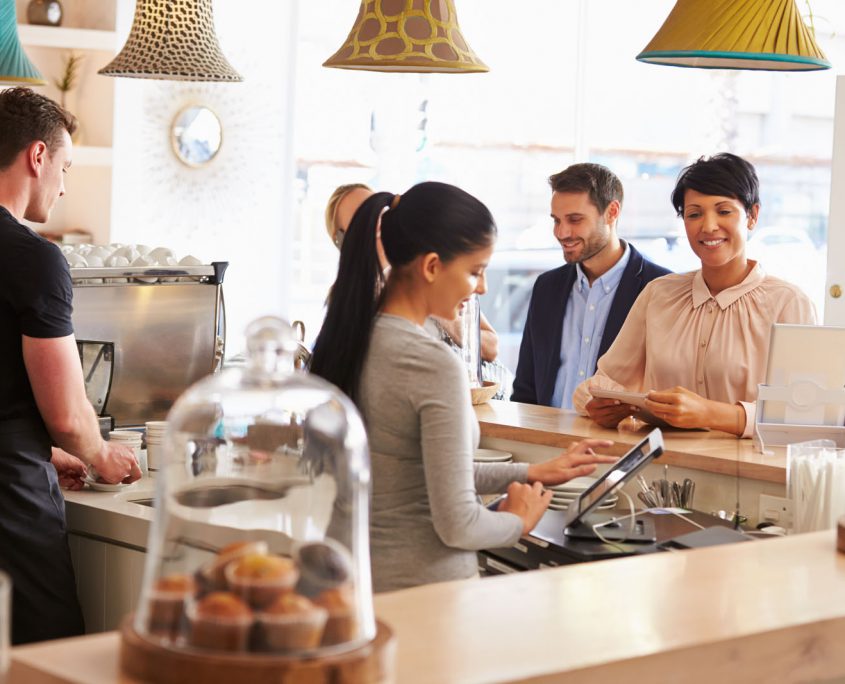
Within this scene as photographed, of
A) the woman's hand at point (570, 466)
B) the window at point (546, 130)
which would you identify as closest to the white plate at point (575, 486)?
the woman's hand at point (570, 466)

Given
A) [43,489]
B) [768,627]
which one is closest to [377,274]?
[768,627]

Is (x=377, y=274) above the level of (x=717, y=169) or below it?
below

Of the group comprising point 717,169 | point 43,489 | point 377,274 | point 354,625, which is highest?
point 717,169

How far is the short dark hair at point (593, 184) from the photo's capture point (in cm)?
440

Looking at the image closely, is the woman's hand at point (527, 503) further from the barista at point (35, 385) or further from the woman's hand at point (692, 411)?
the barista at point (35, 385)

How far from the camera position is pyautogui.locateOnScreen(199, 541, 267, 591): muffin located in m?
1.28

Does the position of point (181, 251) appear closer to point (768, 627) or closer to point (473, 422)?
point (473, 422)

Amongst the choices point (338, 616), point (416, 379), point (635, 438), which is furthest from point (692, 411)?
point (338, 616)

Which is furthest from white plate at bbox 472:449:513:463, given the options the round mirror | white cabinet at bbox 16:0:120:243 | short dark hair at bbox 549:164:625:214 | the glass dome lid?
the round mirror

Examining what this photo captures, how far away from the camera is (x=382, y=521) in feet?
7.16

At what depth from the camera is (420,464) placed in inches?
85.4

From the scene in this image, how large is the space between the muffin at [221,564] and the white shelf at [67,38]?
18.8 ft

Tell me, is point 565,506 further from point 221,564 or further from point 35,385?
point 221,564

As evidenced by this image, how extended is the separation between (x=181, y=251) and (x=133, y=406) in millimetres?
3674
